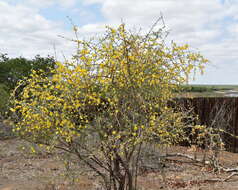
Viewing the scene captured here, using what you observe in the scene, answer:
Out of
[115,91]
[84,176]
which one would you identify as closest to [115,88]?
[115,91]

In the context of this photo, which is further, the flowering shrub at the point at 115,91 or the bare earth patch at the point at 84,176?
the bare earth patch at the point at 84,176

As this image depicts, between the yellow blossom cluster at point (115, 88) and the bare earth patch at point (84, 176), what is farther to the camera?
the bare earth patch at point (84, 176)

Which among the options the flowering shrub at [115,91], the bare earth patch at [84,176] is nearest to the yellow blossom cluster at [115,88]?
the flowering shrub at [115,91]

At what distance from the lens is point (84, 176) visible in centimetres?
673

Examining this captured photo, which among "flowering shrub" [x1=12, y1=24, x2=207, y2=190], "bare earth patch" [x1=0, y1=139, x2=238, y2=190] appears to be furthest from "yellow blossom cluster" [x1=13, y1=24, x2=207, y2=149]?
"bare earth patch" [x1=0, y1=139, x2=238, y2=190]

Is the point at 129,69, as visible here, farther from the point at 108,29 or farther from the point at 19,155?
the point at 19,155

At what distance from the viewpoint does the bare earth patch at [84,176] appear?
19.4 feet

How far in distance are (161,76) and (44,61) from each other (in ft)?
44.7

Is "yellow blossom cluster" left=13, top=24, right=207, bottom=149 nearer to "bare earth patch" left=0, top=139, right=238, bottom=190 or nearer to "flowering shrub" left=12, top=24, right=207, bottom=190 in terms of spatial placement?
"flowering shrub" left=12, top=24, right=207, bottom=190

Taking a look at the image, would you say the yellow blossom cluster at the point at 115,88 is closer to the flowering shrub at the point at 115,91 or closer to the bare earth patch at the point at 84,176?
the flowering shrub at the point at 115,91

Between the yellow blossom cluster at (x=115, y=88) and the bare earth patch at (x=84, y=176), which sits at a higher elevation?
the yellow blossom cluster at (x=115, y=88)

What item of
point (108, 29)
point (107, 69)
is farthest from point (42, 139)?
point (108, 29)

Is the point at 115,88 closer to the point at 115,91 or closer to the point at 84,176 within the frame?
the point at 115,91

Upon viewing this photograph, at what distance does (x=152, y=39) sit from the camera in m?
3.93
